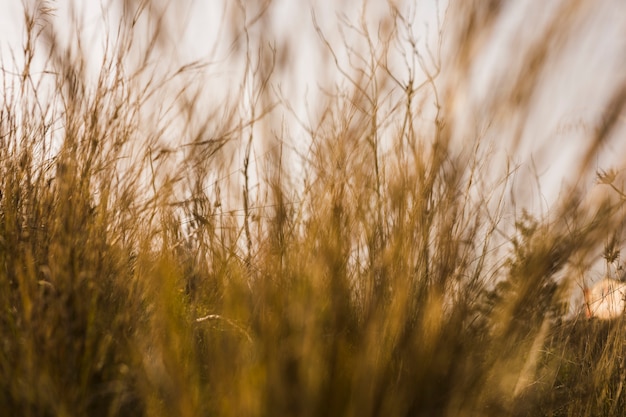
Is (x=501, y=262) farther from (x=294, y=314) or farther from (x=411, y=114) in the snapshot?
(x=294, y=314)

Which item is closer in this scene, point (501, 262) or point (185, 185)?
point (501, 262)

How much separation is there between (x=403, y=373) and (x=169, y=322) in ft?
1.19

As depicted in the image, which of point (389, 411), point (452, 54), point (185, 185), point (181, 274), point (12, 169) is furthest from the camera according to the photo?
point (12, 169)

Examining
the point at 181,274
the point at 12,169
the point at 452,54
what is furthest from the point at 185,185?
the point at 452,54

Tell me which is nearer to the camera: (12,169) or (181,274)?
(181,274)

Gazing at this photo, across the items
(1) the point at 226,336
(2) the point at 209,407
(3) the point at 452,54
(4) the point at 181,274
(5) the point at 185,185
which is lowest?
(2) the point at 209,407

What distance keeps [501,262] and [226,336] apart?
0.50m

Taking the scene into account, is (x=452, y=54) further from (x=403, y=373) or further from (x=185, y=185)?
(x=185, y=185)

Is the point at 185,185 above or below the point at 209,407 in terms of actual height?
above

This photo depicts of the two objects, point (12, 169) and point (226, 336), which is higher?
point (12, 169)

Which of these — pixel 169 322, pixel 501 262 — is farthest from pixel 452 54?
pixel 169 322

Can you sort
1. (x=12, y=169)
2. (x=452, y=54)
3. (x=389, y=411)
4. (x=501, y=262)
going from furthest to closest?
1. (x=12, y=169)
2. (x=501, y=262)
3. (x=452, y=54)
4. (x=389, y=411)

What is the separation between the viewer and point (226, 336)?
98 cm

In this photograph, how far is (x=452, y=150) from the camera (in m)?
1.04
